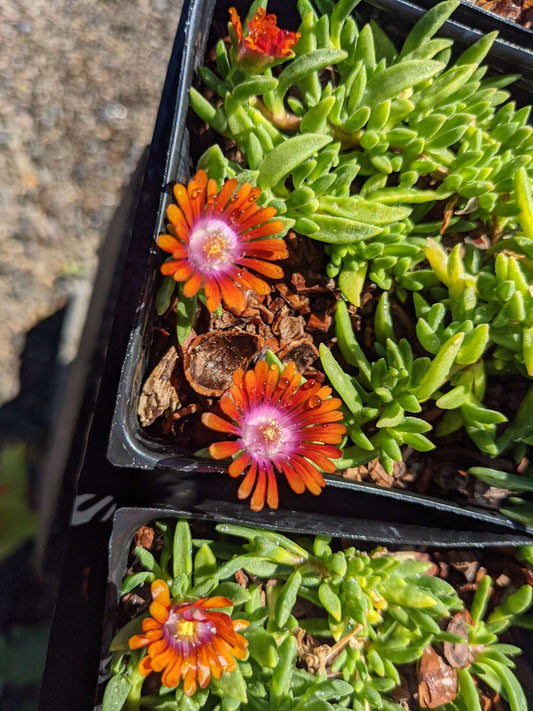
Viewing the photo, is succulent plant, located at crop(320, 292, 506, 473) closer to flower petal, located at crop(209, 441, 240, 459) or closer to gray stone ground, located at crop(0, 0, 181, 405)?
flower petal, located at crop(209, 441, 240, 459)

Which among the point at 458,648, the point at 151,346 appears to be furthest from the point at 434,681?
the point at 151,346

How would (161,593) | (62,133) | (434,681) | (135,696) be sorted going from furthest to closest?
1. (62,133)
2. (434,681)
3. (135,696)
4. (161,593)

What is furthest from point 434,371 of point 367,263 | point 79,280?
point 79,280

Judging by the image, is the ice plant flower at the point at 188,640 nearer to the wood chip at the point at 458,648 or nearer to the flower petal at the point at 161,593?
the flower petal at the point at 161,593

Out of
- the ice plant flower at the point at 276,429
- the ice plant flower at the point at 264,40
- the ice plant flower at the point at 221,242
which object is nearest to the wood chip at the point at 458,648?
the ice plant flower at the point at 276,429

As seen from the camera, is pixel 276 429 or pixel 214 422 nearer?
pixel 214 422

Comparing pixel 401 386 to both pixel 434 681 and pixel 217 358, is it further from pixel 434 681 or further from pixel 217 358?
pixel 434 681
